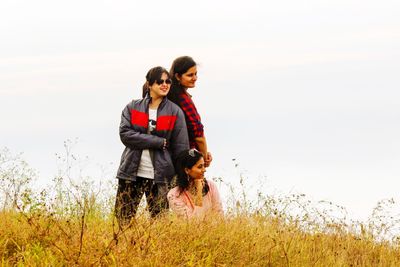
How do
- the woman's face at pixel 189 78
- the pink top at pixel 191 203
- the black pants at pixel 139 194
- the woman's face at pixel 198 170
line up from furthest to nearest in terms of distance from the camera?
the woman's face at pixel 189 78 < the black pants at pixel 139 194 < the woman's face at pixel 198 170 < the pink top at pixel 191 203

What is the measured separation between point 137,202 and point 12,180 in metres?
1.70

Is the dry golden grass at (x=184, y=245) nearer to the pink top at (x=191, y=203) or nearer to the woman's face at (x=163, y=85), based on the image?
the pink top at (x=191, y=203)

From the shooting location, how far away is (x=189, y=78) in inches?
304

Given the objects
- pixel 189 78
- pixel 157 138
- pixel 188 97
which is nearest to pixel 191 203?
pixel 157 138

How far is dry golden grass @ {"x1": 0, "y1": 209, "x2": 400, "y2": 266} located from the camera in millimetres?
4785

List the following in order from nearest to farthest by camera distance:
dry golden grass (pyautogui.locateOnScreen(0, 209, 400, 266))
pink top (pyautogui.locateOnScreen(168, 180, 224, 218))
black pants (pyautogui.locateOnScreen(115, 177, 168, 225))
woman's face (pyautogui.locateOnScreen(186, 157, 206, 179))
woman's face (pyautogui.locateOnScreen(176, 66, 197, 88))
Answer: dry golden grass (pyautogui.locateOnScreen(0, 209, 400, 266)) → pink top (pyautogui.locateOnScreen(168, 180, 224, 218)) → woman's face (pyautogui.locateOnScreen(186, 157, 206, 179)) → black pants (pyautogui.locateOnScreen(115, 177, 168, 225)) → woman's face (pyautogui.locateOnScreen(176, 66, 197, 88))

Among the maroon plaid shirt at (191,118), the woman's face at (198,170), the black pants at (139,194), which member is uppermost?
the maroon plaid shirt at (191,118)

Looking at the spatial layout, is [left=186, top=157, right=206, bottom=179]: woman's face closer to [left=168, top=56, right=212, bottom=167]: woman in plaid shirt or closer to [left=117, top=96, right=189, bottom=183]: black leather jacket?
[left=117, top=96, right=189, bottom=183]: black leather jacket

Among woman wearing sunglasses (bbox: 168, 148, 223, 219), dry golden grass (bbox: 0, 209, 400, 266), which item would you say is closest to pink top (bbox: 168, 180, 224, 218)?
woman wearing sunglasses (bbox: 168, 148, 223, 219)

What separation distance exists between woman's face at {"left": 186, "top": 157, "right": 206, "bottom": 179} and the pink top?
193 millimetres

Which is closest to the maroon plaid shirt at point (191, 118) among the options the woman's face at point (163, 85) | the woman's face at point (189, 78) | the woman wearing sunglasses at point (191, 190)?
the woman's face at point (189, 78)

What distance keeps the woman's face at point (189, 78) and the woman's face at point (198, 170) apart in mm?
991

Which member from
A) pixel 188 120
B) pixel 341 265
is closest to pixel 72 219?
pixel 188 120

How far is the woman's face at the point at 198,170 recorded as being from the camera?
7.15m
